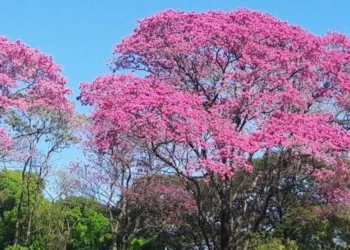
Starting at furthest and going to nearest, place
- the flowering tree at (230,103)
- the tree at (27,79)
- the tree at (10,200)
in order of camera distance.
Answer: the tree at (10,200)
the tree at (27,79)
the flowering tree at (230,103)

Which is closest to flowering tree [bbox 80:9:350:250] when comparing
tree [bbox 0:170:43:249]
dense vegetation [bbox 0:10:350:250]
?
dense vegetation [bbox 0:10:350:250]

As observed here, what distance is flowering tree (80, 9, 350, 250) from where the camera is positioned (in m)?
13.0

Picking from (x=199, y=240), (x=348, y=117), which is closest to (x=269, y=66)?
(x=348, y=117)

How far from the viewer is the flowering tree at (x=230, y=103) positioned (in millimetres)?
12977

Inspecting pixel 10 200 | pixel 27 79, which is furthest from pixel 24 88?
pixel 10 200

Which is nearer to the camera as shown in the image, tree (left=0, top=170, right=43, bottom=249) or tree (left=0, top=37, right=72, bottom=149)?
tree (left=0, top=37, right=72, bottom=149)

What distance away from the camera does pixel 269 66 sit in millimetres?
A: 14094

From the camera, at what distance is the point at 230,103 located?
13953 millimetres

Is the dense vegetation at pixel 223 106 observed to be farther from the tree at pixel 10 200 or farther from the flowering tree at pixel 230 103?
the tree at pixel 10 200

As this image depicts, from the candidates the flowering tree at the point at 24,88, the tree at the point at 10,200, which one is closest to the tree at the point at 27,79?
the flowering tree at the point at 24,88

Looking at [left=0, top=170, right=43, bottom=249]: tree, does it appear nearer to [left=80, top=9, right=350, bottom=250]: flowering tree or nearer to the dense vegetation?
the dense vegetation

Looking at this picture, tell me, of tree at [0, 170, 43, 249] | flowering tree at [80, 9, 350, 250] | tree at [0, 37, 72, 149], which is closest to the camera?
flowering tree at [80, 9, 350, 250]

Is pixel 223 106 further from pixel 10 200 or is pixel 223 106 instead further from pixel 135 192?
pixel 10 200

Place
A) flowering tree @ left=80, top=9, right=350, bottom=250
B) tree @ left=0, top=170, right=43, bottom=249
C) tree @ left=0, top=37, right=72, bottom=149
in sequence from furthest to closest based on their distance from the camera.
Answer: tree @ left=0, top=170, right=43, bottom=249
tree @ left=0, top=37, right=72, bottom=149
flowering tree @ left=80, top=9, right=350, bottom=250
